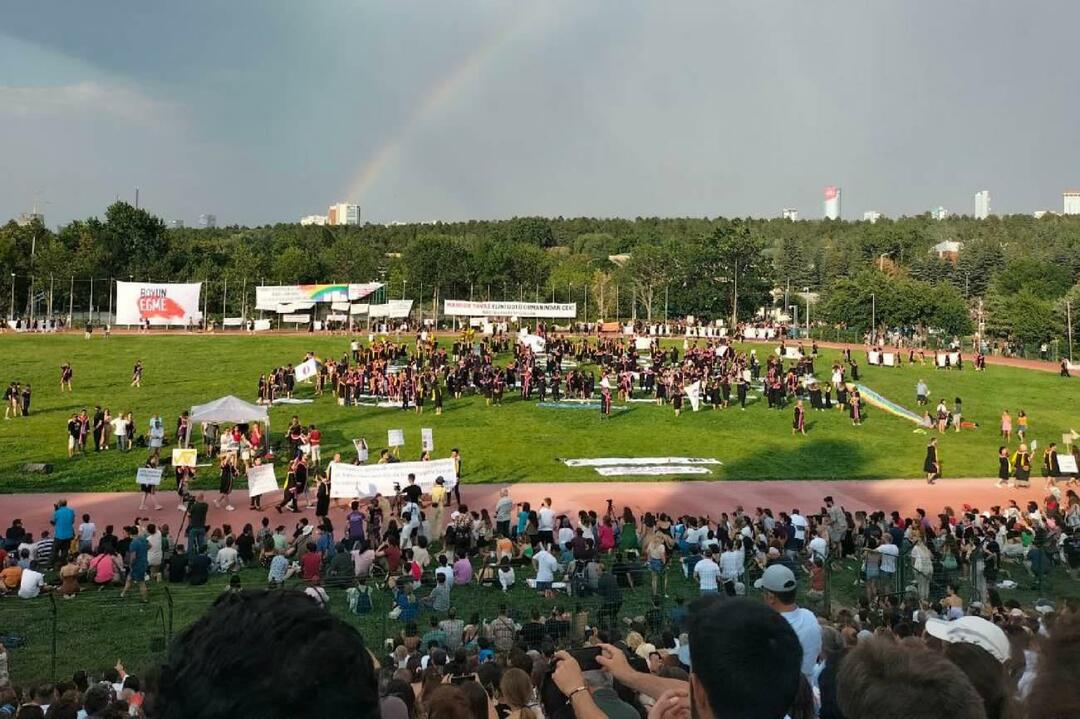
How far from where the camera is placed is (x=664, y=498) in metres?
28.3

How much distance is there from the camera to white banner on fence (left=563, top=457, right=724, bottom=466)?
33.2 m

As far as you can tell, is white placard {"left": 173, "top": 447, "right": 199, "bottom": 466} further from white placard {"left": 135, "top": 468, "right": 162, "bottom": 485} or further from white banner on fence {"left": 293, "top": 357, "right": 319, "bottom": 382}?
white banner on fence {"left": 293, "top": 357, "right": 319, "bottom": 382}

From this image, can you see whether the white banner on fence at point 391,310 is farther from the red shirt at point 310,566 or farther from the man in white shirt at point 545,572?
the man in white shirt at point 545,572

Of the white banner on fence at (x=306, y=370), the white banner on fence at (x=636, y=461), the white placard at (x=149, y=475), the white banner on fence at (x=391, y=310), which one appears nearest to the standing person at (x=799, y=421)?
the white banner on fence at (x=636, y=461)

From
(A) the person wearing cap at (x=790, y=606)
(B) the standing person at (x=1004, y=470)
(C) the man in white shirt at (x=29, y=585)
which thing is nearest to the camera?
(A) the person wearing cap at (x=790, y=606)

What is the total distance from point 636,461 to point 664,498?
5324mm

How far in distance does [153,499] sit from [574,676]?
24.7 metres

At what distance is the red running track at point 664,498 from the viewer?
80.4 feet

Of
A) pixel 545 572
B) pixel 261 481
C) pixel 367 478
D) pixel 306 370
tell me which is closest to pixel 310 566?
pixel 545 572

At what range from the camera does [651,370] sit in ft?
166

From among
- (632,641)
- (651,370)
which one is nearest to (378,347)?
(651,370)

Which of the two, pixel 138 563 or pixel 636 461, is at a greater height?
pixel 636 461

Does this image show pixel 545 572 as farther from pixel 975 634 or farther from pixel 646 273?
pixel 646 273

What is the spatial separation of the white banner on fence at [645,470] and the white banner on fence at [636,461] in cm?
54
